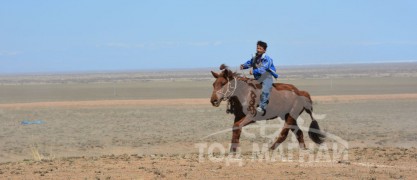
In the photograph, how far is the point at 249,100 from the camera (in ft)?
36.9

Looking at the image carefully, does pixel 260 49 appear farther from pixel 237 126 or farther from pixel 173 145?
pixel 173 145

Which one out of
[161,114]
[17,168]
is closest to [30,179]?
[17,168]

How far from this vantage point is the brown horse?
1092cm

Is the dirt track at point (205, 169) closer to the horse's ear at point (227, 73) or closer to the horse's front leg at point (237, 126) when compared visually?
the horse's front leg at point (237, 126)

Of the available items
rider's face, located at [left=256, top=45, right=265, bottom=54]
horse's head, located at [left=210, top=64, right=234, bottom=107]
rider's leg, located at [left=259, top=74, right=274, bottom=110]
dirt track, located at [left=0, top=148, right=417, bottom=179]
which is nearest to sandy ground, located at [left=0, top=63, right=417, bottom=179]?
dirt track, located at [left=0, top=148, right=417, bottom=179]

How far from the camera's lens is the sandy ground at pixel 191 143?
976 centimetres

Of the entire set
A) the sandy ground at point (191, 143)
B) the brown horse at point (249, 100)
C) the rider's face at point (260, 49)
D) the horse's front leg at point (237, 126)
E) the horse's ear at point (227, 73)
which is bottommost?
the sandy ground at point (191, 143)

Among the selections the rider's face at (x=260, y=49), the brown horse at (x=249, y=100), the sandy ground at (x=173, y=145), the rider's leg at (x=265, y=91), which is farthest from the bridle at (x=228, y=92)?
the sandy ground at (x=173, y=145)

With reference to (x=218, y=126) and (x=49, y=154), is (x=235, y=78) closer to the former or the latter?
(x=49, y=154)

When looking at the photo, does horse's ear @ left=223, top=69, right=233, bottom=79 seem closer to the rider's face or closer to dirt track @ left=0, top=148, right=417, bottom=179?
the rider's face

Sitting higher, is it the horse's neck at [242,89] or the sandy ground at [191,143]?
the horse's neck at [242,89]

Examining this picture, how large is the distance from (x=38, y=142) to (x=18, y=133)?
8.95 feet

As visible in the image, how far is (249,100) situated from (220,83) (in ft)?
2.34

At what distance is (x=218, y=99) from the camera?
34.9 ft
